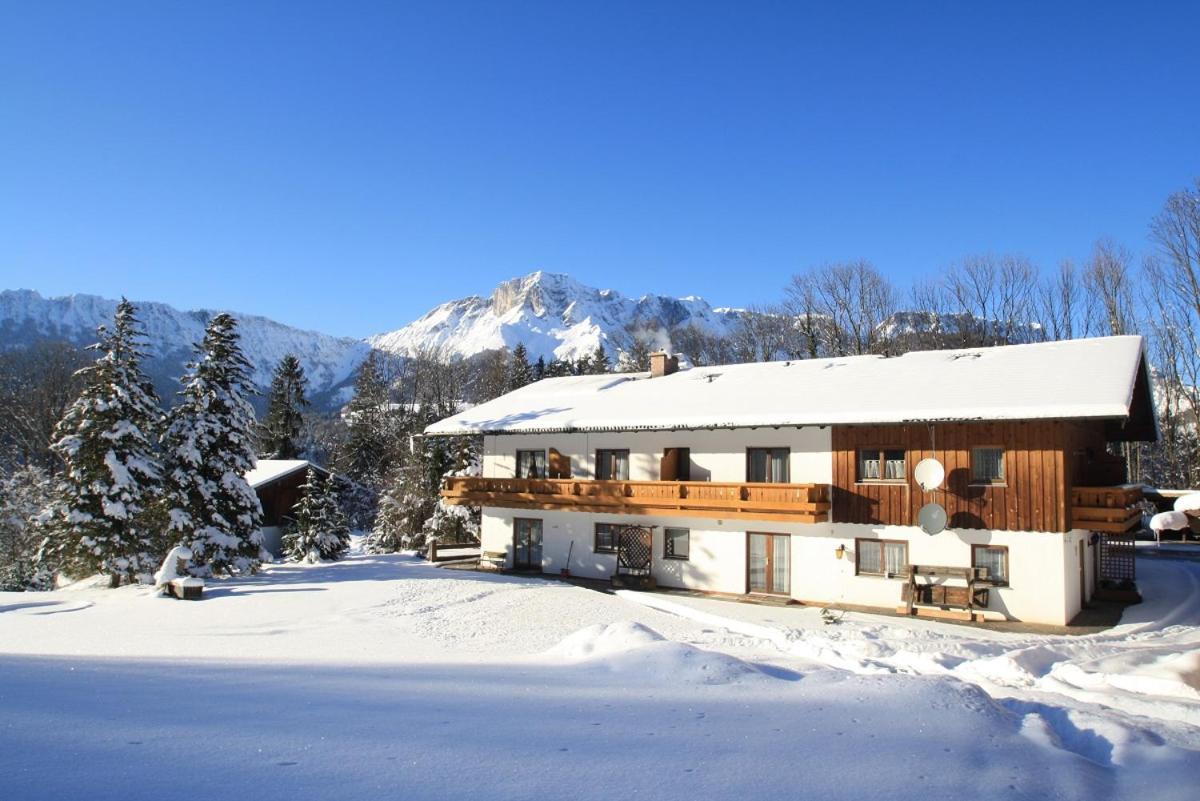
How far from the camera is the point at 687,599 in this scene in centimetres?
2205

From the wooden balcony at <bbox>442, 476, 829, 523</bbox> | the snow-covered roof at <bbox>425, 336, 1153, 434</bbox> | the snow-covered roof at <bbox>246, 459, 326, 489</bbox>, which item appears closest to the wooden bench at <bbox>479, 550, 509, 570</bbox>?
the wooden balcony at <bbox>442, 476, 829, 523</bbox>

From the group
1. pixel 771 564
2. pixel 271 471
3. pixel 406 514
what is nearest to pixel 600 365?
pixel 271 471

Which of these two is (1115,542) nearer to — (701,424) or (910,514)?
(910,514)

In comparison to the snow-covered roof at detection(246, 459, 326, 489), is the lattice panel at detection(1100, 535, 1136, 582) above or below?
below

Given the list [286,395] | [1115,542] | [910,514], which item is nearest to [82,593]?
[910,514]

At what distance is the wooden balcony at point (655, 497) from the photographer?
21.2 m

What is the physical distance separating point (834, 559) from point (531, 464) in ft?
36.7

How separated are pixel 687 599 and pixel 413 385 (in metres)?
55.5

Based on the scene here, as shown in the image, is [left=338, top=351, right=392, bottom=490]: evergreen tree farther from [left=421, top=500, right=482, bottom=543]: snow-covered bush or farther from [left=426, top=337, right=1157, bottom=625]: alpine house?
[left=426, top=337, right=1157, bottom=625]: alpine house

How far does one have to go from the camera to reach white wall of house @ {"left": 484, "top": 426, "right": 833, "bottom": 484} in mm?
22438

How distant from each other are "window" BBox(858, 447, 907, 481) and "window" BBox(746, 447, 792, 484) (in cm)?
216

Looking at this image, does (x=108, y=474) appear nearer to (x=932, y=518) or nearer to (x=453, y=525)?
(x=453, y=525)

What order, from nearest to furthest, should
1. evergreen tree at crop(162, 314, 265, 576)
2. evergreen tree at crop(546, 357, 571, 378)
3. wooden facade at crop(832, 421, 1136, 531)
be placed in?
wooden facade at crop(832, 421, 1136, 531), evergreen tree at crop(162, 314, 265, 576), evergreen tree at crop(546, 357, 571, 378)

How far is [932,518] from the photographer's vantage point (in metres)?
19.5
